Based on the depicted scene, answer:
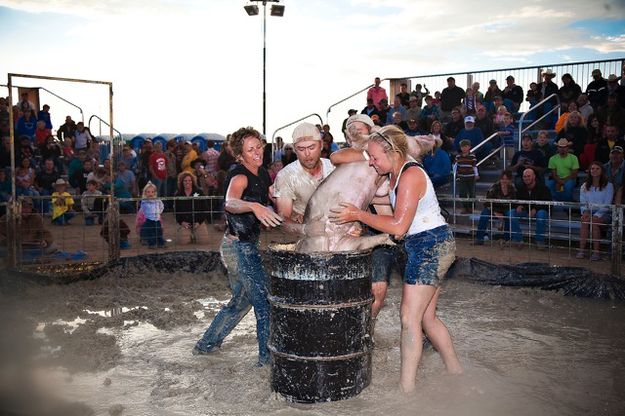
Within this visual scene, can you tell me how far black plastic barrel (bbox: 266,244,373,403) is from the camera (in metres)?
4.57

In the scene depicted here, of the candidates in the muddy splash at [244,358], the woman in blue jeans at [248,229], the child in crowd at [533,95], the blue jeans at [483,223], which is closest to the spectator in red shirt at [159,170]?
the muddy splash at [244,358]

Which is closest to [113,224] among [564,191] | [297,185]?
[297,185]

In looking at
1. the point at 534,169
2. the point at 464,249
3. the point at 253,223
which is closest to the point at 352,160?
the point at 253,223

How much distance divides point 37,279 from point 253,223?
4.42 meters

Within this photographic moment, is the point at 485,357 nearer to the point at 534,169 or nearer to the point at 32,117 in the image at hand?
the point at 534,169

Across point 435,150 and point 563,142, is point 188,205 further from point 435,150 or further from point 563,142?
point 563,142

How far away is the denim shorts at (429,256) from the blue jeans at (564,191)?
8.40 metres

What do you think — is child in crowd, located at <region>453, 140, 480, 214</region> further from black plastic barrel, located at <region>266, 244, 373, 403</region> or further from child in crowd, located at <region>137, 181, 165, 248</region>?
black plastic barrel, located at <region>266, 244, 373, 403</region>

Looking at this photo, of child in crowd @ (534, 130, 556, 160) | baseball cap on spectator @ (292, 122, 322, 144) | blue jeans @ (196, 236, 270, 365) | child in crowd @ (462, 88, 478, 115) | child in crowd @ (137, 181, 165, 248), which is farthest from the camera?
child in crowd @ (462, 88, 478, 115)

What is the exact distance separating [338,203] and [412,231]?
2.02ft

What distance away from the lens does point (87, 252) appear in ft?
38.5

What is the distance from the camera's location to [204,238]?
1305 centimetres

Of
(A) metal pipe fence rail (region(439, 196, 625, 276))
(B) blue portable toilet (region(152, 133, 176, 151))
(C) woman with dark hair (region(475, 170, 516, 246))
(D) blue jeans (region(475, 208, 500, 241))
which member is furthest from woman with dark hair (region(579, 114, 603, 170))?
(B) blue portable toilet (region(152, 133, 176, 151))

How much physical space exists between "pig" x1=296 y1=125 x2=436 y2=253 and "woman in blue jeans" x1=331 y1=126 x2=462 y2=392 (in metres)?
0.13
